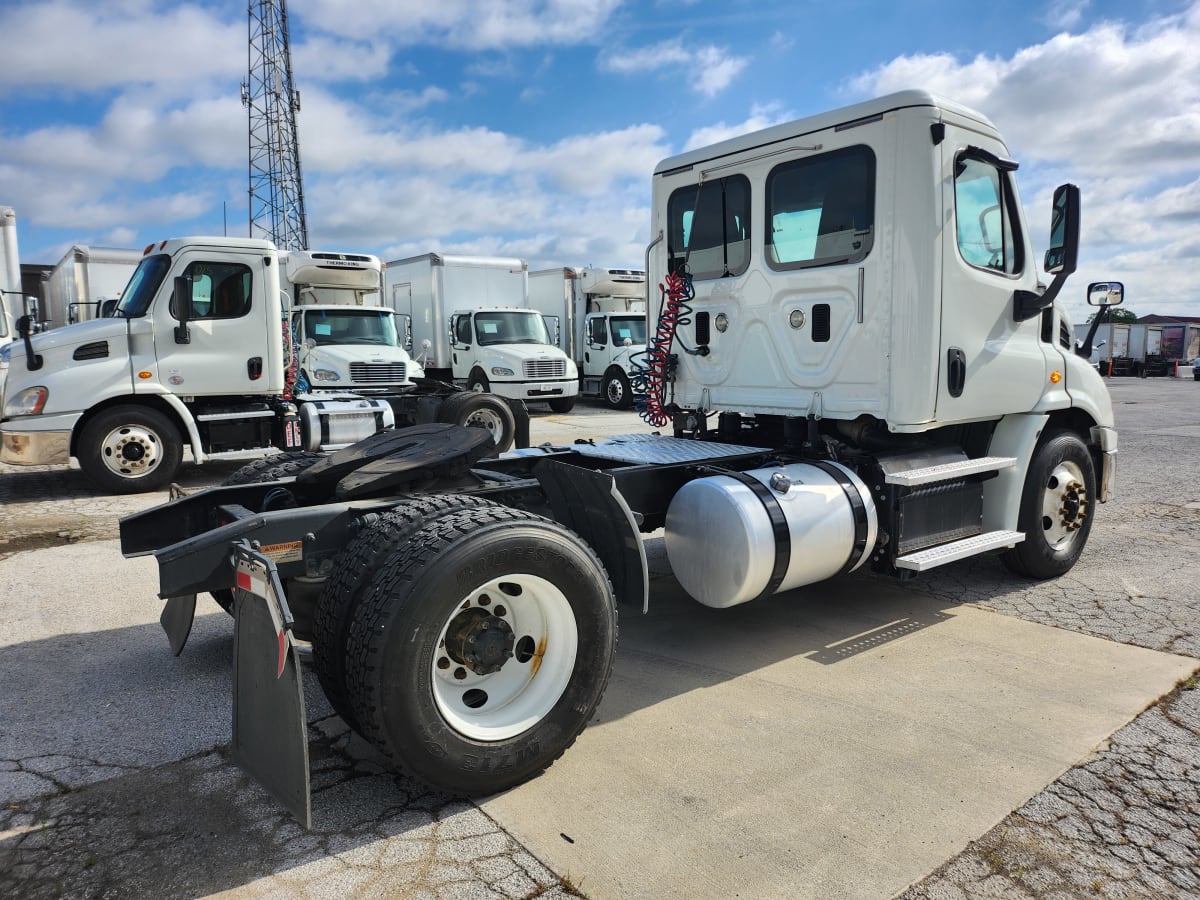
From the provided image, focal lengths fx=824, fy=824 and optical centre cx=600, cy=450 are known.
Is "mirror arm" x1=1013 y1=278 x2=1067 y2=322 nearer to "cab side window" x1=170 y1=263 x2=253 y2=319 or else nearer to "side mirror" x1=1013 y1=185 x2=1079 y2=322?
"side mirror" x1=1013 y1=185 x2=1079 y2=322

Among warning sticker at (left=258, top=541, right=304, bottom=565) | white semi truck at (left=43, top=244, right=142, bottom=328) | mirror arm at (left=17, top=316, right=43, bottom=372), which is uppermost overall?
white semi truck at (left=43, top=244, right=142, bottom=328)

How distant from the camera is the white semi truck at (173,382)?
8.70 m

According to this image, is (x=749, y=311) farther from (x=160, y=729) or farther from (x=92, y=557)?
(x=92, y=557)

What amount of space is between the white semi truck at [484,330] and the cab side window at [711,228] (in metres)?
12.0

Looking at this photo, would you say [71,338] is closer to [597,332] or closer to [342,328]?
[342,328]

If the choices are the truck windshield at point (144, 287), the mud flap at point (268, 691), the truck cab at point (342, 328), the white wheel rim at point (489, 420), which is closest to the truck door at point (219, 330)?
the truck windshield at point (144, 287)

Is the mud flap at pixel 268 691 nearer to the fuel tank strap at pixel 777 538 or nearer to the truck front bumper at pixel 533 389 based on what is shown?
the fuel tank strap at pixel 777 538

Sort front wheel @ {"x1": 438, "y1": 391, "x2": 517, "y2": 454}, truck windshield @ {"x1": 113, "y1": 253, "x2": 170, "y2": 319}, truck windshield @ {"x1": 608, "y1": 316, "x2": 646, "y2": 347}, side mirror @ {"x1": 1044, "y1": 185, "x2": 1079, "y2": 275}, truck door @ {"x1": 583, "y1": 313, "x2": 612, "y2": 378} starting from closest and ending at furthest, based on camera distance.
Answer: side mirror @ {"x1": 1044, "y1": 185, "x2": 1079, "y2": 275}
truck windshield @ {"x1": 113, "y1": 253, "x2": 170, "y2": 319}
front wheel @ {"x1": 438, "y1": 391, "x2": 517, "y2": 454}
truck windshield @ {"x1": 608, "y1": 316, "x2": 646, "y2": 347}
truck door @ {"x1": 583, "y1": 313, "x2": 612, "y2": 378}

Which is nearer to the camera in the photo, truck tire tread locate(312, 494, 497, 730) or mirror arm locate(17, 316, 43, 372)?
truck tire tread locate(312, 494, 497, 730)

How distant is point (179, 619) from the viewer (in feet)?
12.8

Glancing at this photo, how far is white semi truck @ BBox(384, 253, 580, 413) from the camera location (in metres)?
17.6

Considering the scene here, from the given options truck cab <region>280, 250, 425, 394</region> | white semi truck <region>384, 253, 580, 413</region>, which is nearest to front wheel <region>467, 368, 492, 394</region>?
white semi truck <region>384, 253, 580, 413</region>

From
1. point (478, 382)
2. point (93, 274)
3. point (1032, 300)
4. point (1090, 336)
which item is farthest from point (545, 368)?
point (1032, 300)

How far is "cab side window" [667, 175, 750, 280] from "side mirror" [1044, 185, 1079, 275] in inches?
72.1
